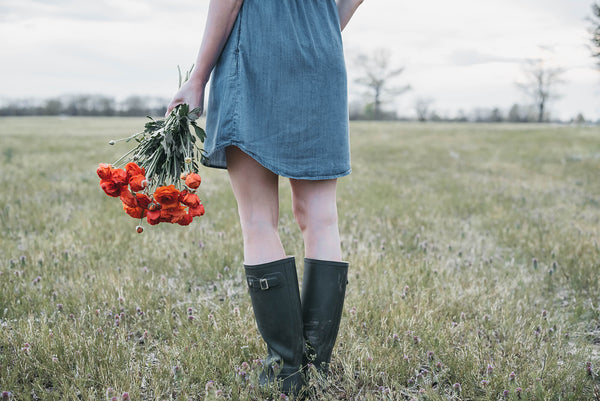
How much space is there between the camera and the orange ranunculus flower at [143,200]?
171cm

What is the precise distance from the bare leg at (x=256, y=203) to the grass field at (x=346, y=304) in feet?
1.95

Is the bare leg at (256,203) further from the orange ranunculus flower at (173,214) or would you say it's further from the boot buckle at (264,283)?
the orange ranunculus flower at (173,214)

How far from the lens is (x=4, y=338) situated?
2.45m

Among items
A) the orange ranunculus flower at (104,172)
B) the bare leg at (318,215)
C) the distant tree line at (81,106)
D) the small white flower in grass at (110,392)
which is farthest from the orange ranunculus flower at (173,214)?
the distant tree line at (81,106)

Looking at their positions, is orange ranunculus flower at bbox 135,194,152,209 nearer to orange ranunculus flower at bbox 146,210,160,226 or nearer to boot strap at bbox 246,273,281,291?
orange ranunculus flower at bbox 146,210,160,226

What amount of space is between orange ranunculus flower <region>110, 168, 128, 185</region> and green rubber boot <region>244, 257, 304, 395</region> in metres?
0.71

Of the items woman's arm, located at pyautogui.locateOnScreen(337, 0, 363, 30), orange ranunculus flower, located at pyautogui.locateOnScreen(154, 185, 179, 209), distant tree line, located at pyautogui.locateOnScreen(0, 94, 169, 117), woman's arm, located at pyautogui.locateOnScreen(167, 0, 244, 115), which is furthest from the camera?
distant tree line, located at pyautogui.locateOnScreen(0, 94, 169, 117)

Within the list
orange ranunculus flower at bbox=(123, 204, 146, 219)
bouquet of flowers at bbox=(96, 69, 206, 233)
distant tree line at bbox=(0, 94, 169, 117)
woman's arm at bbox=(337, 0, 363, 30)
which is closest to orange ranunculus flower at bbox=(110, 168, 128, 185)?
bouquet of flowers at bbox=(96, 69, 206, 233)

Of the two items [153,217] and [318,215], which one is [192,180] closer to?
[153,217]

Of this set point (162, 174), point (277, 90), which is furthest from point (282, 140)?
point (162, 174)

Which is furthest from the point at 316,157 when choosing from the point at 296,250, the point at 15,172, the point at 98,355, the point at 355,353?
the point at 15,172

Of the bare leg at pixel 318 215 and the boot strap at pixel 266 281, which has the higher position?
the bare leg at pixel 318 215

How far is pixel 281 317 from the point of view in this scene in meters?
2.12

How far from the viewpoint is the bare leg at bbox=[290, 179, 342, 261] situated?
2109 mm
